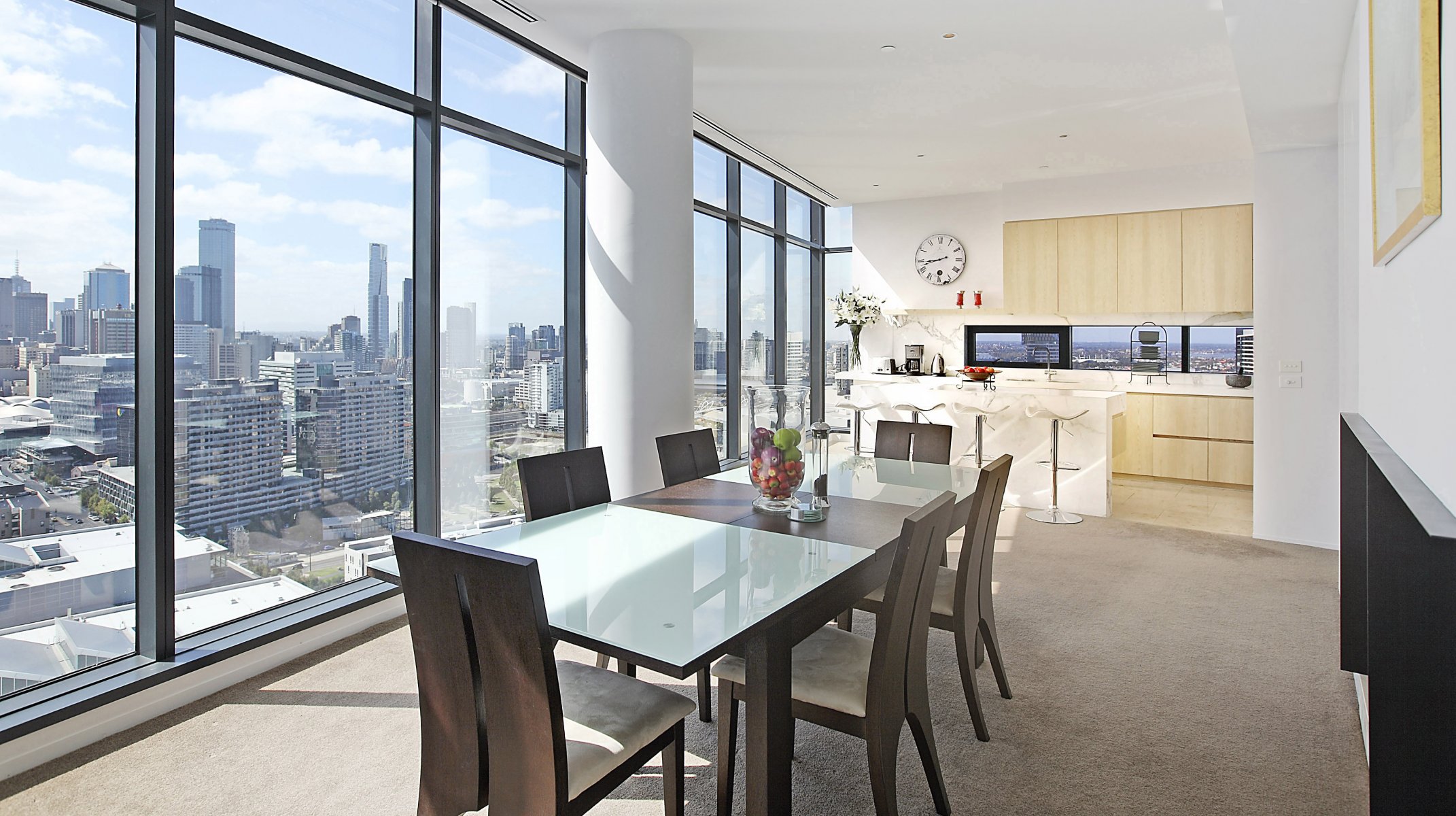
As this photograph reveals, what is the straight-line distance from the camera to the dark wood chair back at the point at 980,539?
2492 mm

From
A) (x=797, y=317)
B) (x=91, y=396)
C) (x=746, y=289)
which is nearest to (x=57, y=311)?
(x=91, y=396)

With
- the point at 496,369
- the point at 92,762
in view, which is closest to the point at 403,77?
the point at 496,369

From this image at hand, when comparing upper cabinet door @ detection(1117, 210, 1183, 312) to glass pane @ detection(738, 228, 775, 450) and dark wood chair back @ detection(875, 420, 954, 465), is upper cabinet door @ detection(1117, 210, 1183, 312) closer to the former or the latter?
glass pane @ detection(738, 228, 775, 450)

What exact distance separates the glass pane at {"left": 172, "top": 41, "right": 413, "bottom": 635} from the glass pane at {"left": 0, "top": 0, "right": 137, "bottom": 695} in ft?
0.62

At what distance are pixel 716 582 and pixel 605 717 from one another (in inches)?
15.5

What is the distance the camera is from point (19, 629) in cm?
244

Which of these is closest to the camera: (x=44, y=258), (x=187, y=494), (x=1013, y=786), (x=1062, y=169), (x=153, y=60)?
(x=1013, y=786)

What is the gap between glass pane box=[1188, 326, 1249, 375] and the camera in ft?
23.9

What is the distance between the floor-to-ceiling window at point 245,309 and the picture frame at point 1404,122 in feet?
11.1

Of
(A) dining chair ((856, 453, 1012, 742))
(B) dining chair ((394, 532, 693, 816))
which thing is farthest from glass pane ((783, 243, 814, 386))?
(B) dining chair ((394, 532, 693, 816))

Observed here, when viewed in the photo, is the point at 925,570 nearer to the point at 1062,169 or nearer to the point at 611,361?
the point at 611,361

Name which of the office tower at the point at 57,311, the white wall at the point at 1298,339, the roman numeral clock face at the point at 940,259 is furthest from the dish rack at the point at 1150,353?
the office tower at the point at 57,311

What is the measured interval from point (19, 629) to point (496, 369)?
2207 millimetres

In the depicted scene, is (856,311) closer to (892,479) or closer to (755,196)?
(755,196)
